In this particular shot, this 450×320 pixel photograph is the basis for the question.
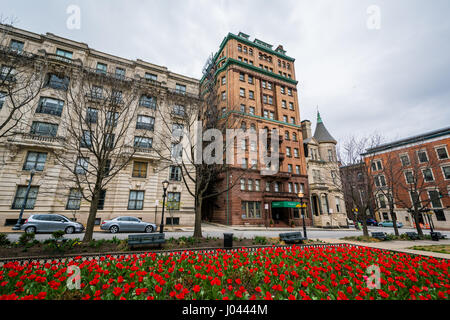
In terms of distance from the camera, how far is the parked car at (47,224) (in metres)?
13.9

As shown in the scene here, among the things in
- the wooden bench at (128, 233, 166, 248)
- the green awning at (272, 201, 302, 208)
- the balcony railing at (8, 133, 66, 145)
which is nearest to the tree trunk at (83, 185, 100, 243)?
the wooden bench at (128, 233, 166, 248)

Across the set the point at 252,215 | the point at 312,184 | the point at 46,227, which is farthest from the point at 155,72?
the point at 312,184

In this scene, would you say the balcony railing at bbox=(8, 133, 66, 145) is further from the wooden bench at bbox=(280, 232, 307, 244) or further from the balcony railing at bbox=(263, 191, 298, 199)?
the balcony railing at bbox=(263, 191, 298, 199)

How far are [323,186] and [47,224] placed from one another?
128ft

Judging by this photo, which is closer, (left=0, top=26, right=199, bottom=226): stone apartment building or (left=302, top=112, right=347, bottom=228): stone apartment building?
(left=0, top=26, right=199, bottom=226): stone apartment building

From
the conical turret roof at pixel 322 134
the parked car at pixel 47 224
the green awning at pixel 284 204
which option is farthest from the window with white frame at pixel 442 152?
the parked car at pixel 47 224

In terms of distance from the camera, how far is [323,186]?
35594 mm

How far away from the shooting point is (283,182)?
1246 inches

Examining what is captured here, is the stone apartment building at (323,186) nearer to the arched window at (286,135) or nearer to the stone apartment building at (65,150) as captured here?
the arched window at (286,135)

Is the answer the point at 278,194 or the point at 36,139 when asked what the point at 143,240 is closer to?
the point at 36,139

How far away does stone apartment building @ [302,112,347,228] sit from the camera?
34.1 metres

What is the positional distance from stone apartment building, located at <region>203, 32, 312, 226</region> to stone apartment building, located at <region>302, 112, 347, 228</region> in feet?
11.4

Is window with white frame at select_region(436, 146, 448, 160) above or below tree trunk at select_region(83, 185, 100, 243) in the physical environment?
above
